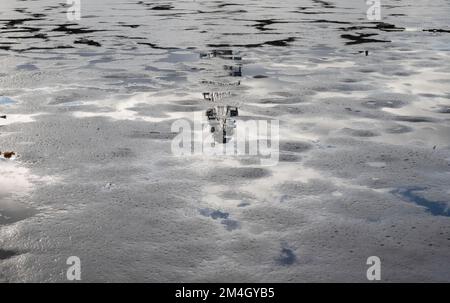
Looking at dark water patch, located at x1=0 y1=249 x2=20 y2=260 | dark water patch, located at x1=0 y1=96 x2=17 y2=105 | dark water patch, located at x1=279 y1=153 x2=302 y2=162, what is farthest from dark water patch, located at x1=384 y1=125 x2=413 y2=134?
dark water patch, located at x1=0 y1=96 x2=17 y2=105

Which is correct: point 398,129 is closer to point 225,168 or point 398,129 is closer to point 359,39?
point 225,168

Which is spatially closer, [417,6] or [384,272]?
[384,272]

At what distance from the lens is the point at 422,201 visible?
453 cm

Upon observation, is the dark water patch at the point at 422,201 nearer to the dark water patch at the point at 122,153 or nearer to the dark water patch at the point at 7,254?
the dark water patch at the point at 122,153

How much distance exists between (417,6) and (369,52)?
978cm

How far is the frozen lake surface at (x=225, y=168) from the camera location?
146 inches

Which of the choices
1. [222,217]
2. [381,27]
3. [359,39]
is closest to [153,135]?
[222,217]

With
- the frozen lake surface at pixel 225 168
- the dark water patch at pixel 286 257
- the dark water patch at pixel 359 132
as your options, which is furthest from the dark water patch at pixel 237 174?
the dark water patch at pixel 359 132

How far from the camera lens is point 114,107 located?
7.32 m

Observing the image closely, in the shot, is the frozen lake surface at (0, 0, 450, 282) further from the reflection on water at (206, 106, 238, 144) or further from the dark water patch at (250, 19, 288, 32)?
the dark water patch at (250, 19, 288, 32)

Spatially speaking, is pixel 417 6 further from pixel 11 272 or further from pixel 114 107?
pixel 11 272

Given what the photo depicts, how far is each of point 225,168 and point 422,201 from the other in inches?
68.1

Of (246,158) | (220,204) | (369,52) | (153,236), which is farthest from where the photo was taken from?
(369,52)

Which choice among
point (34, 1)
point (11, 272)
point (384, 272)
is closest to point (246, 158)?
point (384, 272)
